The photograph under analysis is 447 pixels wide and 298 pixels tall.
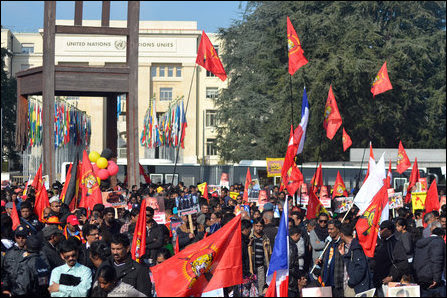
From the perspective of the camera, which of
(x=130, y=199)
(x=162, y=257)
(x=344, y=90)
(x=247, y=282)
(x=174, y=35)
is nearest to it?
(x=162, y=257)

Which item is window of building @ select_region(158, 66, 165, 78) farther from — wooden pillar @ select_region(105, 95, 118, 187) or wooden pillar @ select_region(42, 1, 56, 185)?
wooden pillar @ select_region(42, 1, 56, 185)

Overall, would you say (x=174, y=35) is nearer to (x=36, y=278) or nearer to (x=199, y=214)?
(x=199, y=214)

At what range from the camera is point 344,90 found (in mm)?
40375

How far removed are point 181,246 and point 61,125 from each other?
2446cm

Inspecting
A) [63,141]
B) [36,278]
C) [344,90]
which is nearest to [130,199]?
[36,278]

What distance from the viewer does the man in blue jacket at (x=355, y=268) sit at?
373 inches

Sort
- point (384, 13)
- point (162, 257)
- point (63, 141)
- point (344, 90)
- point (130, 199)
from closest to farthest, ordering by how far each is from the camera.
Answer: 1. point (162, 257)
2. point (130, 199)
3. point (63, 141)
4. point (344, 90)
5. point (384, 13)

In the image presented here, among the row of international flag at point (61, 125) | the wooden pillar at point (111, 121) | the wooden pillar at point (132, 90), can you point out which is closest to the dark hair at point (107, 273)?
the wooden pillar at point (132, 90)

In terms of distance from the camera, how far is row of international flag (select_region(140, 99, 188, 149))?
42125 mm

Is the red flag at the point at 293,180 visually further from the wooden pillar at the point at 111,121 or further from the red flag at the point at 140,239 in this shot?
the red flag at the point at 140,239

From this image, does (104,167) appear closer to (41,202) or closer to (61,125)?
(61,125)

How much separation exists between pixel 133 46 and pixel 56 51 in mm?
2249

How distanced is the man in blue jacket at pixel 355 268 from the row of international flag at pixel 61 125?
24791 millimetres

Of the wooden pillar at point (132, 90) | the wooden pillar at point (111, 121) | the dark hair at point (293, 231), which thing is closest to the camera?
the dark hair at point (293, 231)
